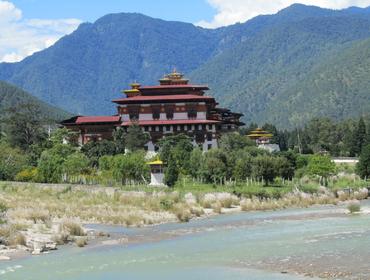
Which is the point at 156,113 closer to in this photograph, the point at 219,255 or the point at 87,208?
the point at 87,208

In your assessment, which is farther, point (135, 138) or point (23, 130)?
point (23, 130)

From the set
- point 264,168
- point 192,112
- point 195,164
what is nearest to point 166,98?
point 192,112

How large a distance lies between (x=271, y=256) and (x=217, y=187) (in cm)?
4189

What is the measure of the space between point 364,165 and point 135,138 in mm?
30440

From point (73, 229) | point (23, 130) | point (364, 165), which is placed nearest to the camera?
point (73, 229)

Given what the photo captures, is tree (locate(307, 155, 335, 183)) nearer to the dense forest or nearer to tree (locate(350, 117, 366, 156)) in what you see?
the dense forest

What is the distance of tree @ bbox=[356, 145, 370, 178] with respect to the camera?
92125 millimetres

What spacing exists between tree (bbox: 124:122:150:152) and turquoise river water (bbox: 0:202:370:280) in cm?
4471

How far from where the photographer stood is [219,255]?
1565 inches

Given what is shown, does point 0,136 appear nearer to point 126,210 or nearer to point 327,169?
point 327,169

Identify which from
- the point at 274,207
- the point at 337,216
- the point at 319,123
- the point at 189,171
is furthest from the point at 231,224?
the point at 319,123

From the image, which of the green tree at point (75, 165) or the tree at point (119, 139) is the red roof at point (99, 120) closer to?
the tree at point (119, 139)

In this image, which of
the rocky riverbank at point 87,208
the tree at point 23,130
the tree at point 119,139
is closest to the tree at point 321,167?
the rocky riverbank at point 87,208

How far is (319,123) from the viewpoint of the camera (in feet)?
527
